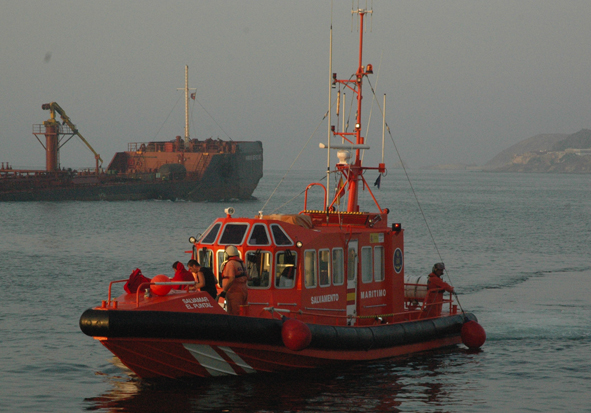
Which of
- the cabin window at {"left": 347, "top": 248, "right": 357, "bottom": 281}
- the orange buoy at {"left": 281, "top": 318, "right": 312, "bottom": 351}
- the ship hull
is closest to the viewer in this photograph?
the orange buoy at {"left": 281, "top": 318, "right": 312, "bottom": 351}

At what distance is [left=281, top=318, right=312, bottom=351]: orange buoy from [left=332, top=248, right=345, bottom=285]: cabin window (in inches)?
65.9

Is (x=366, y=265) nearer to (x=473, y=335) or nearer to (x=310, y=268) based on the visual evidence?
(x=310, y=268)

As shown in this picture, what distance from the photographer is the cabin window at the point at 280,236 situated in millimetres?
11844

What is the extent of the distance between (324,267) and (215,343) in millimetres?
2527

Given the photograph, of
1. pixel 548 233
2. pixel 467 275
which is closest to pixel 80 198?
pixel 548 233

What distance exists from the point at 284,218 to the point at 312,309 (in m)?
1.59

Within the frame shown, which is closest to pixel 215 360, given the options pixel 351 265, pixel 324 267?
pixel 324 267

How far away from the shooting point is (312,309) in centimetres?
1227

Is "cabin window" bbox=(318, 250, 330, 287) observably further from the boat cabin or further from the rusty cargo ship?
the rusty cargo ship

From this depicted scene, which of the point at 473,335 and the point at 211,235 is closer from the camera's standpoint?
the point at 211,235

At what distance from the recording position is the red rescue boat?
1053cm

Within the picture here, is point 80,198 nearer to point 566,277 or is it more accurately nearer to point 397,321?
point 566,277

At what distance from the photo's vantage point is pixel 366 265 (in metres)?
13.5

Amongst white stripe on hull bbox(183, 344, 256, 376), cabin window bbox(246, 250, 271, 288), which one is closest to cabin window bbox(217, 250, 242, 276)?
cabin window bbox(246, 250, 271, 288)
